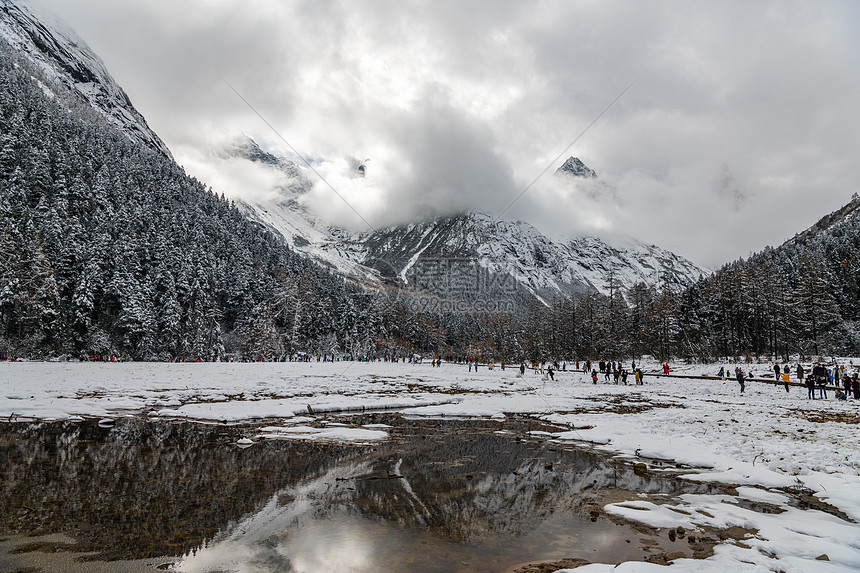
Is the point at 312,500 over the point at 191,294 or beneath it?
beneath

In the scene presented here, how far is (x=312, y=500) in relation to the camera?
26.0 ft

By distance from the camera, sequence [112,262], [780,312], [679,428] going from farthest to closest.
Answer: [112,262]
[780,312]
[679,428]

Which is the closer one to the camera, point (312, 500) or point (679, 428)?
point (312, 500)

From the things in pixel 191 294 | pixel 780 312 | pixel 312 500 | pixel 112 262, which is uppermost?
pixel 112 262

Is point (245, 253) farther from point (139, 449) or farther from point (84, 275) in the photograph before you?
point (139, 449)

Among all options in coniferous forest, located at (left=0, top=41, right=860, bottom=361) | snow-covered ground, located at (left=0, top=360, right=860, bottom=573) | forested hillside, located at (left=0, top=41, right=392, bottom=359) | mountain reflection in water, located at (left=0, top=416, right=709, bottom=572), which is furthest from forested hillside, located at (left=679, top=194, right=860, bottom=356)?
forested hillside, located at (left=0, top=41, right=392, bottom=359)

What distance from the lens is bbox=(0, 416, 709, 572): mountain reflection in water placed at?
577 cm

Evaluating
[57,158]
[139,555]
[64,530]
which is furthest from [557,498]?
[57,158]

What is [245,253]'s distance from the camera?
107 metres

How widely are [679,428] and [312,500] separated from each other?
13.5m

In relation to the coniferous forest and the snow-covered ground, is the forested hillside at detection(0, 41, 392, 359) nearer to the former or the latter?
the coniferous forest

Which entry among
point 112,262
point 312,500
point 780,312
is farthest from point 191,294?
point 780,312

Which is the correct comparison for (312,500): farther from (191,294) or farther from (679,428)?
(191,294)

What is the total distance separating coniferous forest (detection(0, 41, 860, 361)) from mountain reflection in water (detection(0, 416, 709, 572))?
180 ft
